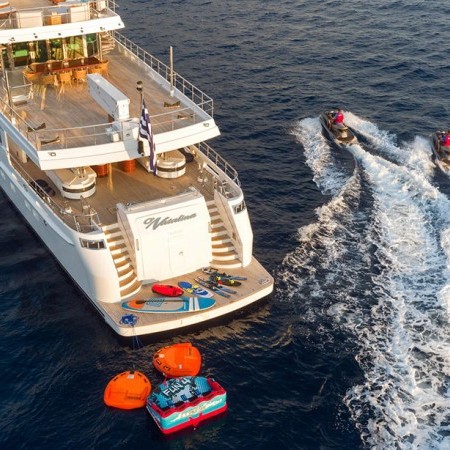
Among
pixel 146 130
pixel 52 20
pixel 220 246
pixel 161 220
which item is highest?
pixel 52 20

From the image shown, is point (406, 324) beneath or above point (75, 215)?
beneath

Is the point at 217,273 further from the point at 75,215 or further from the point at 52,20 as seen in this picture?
the point at 52,20

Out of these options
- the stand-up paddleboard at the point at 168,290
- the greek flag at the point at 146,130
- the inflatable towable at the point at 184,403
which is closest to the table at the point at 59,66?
the greek flag at the point at 146,130

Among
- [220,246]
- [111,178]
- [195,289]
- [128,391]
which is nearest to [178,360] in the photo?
[128,391]

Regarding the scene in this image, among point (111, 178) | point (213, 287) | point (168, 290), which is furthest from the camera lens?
point (111, 178)

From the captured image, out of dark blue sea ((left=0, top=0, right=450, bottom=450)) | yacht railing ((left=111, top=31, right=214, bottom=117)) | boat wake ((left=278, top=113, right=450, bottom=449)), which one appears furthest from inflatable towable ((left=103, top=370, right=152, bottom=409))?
yacht railing ((left=111, top=31, right=214, bottom=117))

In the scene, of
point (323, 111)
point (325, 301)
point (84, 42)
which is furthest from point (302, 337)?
point (323, 111)

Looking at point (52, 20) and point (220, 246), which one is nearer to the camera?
point (220, 246)
